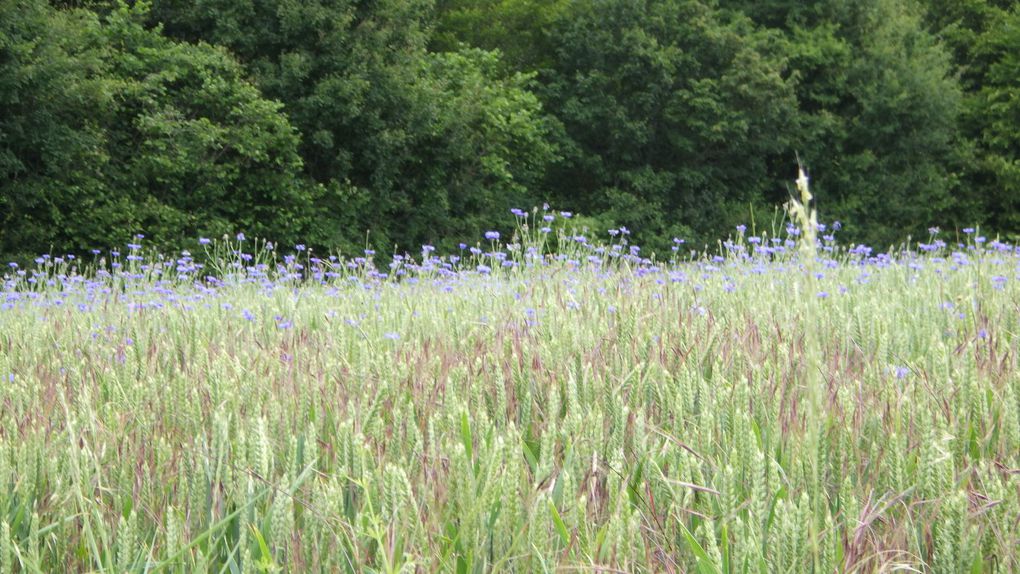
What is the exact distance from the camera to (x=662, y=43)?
23031 mm

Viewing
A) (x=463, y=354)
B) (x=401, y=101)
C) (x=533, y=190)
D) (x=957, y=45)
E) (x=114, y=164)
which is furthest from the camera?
(x=957, y=45)

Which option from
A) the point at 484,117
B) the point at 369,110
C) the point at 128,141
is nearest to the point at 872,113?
the point at 484,117

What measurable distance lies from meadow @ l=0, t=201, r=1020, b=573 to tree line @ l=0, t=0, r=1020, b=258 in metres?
11.5

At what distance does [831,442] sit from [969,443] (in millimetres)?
292

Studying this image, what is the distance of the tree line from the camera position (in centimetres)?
1452

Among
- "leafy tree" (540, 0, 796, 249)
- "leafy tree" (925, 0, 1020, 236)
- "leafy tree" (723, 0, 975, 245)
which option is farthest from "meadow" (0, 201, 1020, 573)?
"leafy tree" (925, 0, 1020, 236)

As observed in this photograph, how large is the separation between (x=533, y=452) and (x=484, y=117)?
55.6ft

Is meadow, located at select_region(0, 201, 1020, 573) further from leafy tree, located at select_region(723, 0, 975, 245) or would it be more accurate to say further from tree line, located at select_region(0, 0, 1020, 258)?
leafy tree, located at select_region(723, 0, 975, 245)

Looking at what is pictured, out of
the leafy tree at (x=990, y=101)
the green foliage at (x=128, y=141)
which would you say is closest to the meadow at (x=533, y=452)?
the green foliage at (x=128, y=141)

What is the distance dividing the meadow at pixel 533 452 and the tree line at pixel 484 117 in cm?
1154

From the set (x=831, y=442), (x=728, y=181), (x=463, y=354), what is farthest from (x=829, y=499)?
(x=728, y=181)

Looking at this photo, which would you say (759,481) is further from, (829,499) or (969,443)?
(969,443)

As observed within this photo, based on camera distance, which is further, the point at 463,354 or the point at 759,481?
the point at 463,354

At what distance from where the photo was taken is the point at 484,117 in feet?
61.6
